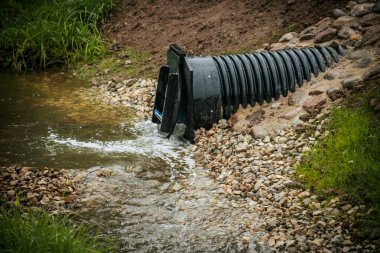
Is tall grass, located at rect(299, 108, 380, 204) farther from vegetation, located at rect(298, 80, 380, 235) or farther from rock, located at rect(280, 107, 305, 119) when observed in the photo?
rock, located at rect(280, 107, 305, 119)

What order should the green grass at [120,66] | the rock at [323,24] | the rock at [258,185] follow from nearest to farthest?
1. the rock at [258,185]
2. the rock at [323,24]
3. the green grass at [120,66]

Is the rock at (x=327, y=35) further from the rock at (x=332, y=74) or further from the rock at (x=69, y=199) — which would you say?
the rock at (x=69, y=199)

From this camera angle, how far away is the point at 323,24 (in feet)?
18.8

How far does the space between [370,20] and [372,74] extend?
51.5 inches

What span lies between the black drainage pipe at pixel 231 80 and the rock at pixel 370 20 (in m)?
0.55

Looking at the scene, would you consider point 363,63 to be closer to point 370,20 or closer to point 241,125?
point 370,20

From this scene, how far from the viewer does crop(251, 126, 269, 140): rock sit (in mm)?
4488

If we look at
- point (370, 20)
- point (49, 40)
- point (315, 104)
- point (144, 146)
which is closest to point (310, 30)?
point (370, 20)

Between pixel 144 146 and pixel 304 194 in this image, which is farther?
pixel 144 146

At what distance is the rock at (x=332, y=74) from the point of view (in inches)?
186

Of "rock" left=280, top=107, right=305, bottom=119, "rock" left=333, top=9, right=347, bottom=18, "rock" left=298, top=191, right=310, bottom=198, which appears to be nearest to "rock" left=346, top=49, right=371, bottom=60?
"rock" left=280, top=107, right=305, bottom=119

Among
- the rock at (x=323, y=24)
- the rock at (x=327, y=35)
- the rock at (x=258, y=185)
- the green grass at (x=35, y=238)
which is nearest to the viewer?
the green grass at (x=35, y=238)

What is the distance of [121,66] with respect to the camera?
723 cm

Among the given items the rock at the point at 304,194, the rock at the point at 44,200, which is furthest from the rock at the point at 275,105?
the rock at the point at 44,200
